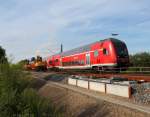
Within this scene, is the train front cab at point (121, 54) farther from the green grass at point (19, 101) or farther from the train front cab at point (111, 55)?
the green grass at point (19, 101)

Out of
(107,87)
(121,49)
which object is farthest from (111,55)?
(107,87)

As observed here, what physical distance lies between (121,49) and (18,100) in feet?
55.5

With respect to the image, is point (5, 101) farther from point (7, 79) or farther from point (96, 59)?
point (96, 59)

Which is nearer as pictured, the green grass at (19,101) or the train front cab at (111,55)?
the green grass at (19,101)

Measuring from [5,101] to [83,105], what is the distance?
5.49 meters

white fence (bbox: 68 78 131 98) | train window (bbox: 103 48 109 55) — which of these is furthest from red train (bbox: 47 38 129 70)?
white fence (bbox: 68 78 131 98)

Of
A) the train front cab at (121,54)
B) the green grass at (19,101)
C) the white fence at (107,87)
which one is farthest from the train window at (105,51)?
the green grass at (19,101)

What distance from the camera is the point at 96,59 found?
36875 mm

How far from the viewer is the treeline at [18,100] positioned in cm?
1767

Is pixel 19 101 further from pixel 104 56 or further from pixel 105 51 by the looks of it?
pixel 105 51

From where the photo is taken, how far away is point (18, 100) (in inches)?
870

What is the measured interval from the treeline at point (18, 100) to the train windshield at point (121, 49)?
1052 cm

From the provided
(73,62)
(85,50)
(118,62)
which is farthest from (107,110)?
(73,62)

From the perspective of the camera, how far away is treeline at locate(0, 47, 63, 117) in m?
17.7
